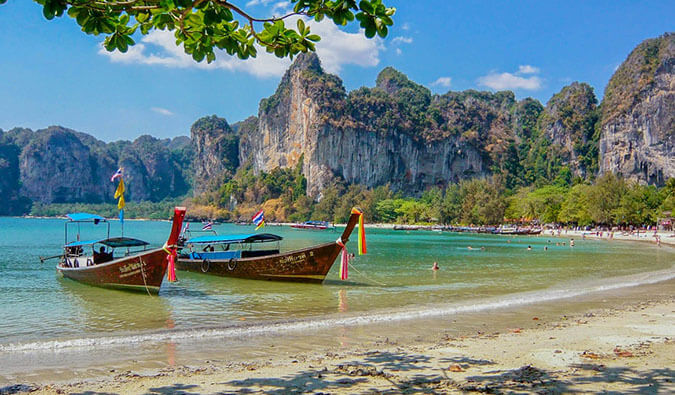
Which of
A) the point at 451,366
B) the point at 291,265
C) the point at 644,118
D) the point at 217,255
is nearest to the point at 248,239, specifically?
the point at 217,255

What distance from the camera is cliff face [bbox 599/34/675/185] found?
362ft

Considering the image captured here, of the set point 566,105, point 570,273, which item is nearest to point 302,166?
point 566,105

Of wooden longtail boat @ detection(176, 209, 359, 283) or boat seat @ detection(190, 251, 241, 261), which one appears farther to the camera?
boat seat @ detection(190, 251, 241, 261)

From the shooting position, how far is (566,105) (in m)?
166

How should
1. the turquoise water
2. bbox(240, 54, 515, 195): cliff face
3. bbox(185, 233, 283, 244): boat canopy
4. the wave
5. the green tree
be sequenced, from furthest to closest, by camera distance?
bbox(240, 54, 515, 195): cliff face → the green tree → bbox(185, 233, 283, 244): boat canopy → the turquoise water → the wave

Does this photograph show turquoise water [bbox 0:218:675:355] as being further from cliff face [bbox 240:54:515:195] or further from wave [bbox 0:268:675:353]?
cliff face [bbox 240:54:515:195]

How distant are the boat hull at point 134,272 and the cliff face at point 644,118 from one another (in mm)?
115144

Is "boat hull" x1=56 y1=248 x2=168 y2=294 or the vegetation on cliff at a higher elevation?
the vegetation on cliff

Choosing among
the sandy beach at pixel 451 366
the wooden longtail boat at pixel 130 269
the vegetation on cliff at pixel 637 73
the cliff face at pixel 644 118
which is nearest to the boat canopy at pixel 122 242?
the wooden longtail boat at pixel 130 269

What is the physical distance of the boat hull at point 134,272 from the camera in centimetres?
1669

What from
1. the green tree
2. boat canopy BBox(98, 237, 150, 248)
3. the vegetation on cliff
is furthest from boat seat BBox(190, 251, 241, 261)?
the vegetation on cliff

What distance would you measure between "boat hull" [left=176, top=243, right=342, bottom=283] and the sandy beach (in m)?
8.37

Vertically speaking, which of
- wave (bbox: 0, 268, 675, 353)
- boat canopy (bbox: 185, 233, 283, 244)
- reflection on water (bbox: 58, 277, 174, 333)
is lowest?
reflection on water (bbox: 58, 277, 174, 333)

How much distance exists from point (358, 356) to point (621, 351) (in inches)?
167
